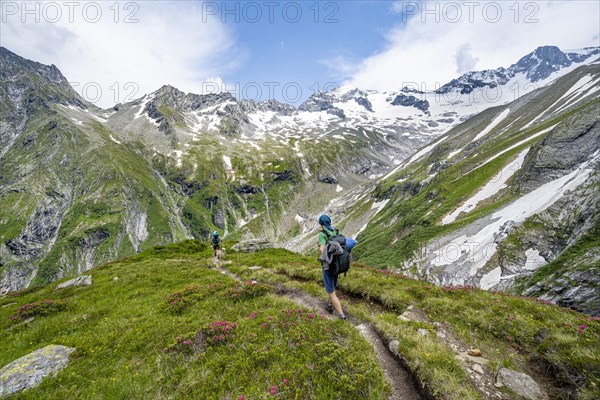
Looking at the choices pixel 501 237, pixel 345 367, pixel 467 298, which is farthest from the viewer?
pixel 501 237

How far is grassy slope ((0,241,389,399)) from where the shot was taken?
309 inches

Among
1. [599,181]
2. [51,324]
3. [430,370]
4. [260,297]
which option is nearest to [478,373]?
[430,370]

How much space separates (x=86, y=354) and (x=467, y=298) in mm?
17267

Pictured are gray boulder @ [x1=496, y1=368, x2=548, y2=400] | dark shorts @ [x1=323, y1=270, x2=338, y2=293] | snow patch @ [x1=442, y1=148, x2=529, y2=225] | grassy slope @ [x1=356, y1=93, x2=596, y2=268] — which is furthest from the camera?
snow patch @ [x1=442, y1=148, x2=529, y2=225]

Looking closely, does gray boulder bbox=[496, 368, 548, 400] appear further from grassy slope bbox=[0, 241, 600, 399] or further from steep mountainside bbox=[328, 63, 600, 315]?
steep mountainside bbox=[328, 63, 600, 315]

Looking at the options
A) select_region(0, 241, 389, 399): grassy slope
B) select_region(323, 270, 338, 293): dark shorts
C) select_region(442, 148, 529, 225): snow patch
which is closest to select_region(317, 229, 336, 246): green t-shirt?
select_region(323, 270, 338, 293): dark shorts

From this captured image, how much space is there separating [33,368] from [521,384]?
1602cm

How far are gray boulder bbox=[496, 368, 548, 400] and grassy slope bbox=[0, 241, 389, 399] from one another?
330 cm

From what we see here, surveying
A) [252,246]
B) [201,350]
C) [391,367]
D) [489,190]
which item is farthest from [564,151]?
[201,350]

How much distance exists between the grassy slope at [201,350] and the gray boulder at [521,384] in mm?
3297

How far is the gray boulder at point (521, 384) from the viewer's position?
6887 millimetres

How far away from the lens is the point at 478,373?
7.65 meters

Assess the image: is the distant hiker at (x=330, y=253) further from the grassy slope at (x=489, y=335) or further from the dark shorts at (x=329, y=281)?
the grassy slope at (x=489, y=335)

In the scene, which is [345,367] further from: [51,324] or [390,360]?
[51,324]
